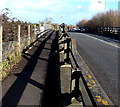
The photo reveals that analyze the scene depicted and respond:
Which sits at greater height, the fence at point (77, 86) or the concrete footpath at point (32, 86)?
the fence at point (77, 86)

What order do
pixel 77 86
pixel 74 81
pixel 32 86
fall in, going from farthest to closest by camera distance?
pixel 32 86 < pixel 74 81 < pixel 77 86

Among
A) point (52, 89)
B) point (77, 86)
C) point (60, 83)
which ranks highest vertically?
point (77, 86)

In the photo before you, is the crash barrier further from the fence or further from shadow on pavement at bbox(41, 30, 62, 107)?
shadow on pavement at bbox(41, 30, 62, 107)

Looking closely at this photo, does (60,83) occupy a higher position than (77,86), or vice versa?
(77,86)

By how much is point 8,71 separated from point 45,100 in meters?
2.71

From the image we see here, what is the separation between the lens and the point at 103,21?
1779 inches

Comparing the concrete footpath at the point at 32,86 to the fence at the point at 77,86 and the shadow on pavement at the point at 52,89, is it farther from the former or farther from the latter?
the fence at the point at 77,86

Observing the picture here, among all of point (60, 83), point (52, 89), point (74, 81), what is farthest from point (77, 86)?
point (52, 89)

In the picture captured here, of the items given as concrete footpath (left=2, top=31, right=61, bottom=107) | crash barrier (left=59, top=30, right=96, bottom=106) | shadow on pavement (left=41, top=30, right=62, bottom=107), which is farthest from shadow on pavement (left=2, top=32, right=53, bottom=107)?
crash barrier (left=59, top=30, right=96, bottom=106)

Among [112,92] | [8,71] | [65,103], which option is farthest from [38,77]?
[65,103]

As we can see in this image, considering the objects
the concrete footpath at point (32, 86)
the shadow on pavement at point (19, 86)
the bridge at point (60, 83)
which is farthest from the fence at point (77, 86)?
the shadow on pavement at point (19, 86)

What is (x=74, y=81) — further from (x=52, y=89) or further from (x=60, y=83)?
(x=52, y=89)

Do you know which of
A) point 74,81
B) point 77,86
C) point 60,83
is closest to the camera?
point 77,86

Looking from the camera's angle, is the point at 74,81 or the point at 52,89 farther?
the point at 52,89
